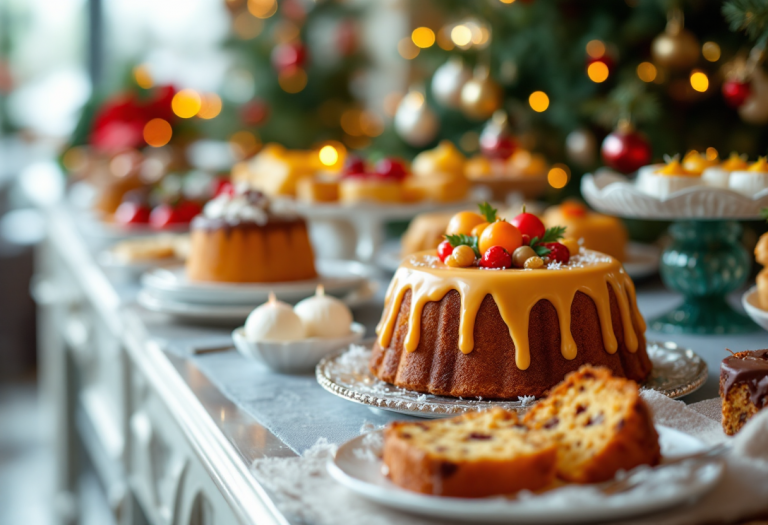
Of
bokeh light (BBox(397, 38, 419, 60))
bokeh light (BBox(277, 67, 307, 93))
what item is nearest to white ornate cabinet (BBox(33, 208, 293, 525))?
bokeh light (BBox(397, 38, 419, 60))

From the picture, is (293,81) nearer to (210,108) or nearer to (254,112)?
(254,112)

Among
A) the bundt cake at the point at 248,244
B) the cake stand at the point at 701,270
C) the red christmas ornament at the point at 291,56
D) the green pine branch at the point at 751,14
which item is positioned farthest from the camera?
the red christmas ornament at the point at 291,56

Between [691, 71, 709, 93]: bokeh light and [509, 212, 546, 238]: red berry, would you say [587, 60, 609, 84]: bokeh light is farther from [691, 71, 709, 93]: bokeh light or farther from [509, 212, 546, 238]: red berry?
[509, 212, 546, 238]: red berry

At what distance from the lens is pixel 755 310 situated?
128 centimetres

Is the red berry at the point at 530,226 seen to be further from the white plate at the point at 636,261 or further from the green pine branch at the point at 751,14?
the white plate at the point at 636,261

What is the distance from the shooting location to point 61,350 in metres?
3.15

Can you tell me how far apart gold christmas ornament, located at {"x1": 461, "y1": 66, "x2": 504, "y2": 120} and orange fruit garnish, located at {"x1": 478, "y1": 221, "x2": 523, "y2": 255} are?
1413 mm

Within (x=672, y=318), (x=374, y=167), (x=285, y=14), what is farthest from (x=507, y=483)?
(x=285, y=14)

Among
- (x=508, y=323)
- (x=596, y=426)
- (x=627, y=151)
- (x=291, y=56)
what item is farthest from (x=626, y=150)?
(x=291, y=56)

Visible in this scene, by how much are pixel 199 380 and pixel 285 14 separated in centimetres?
368

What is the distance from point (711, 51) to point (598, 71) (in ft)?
1.04

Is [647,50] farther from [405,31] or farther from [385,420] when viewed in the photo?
[405,31]

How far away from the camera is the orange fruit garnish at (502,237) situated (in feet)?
3.96

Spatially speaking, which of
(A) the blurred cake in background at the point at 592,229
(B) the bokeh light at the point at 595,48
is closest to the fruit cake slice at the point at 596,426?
(A) the blurred cake in background at the point at 592,229
